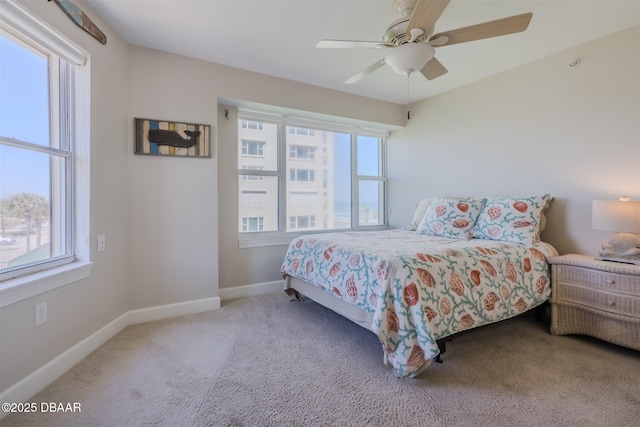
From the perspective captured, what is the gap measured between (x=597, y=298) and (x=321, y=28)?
289cm

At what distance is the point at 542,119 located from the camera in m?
2.82

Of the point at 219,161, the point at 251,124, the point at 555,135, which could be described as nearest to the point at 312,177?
the point at 251,124

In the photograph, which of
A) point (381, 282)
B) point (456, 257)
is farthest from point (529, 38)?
point (381, 282)

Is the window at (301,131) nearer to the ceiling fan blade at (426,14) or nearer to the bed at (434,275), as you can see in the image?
the bed at (434,275)

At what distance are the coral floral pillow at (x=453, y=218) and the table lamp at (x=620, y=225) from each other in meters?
0.89

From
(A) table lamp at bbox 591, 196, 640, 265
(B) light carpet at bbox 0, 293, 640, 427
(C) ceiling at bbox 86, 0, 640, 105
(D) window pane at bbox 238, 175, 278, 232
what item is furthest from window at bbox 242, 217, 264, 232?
(A) table lamp at bbox 591, 196, 640, 265

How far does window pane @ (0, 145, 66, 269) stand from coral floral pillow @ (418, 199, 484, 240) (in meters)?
3.08

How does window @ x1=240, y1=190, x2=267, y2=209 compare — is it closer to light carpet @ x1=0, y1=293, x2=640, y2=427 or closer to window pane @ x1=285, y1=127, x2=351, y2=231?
window pane @ x1=285, y1=127, x2=351, y2=231

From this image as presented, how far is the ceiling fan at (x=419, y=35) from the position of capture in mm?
1599

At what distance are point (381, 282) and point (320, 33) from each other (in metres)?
2.00

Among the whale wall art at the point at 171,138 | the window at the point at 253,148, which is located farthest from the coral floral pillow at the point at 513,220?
the whale wall art at the point at 171,138

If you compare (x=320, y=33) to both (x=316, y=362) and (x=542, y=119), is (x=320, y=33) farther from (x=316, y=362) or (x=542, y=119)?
(x=316, y=362)

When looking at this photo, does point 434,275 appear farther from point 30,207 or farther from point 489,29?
point 30,207

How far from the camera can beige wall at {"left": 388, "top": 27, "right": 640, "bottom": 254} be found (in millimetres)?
2361
